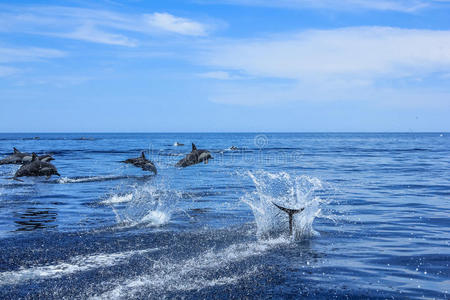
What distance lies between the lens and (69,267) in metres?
7.61

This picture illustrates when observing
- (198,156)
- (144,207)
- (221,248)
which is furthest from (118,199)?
(198,156)

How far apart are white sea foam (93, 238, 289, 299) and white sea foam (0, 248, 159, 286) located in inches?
34.9

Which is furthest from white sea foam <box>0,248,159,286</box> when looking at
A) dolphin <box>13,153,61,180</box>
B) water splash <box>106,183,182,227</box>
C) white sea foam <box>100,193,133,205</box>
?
dolphin <box>13,153,61,180</box>

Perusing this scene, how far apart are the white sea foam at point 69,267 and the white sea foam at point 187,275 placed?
34.9 inches

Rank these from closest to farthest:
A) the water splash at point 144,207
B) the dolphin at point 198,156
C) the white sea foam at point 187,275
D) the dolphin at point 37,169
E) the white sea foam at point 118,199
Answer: the white sea foam at point 187,275
the water splash at point 144,207
the white sea foam at point 118,199
the dolphin at point 37,169
the dolphin at point 198,156

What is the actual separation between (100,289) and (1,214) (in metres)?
8.05

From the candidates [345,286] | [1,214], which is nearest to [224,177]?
[1,214]

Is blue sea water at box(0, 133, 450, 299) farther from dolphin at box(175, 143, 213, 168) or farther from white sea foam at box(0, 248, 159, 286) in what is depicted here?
dolphin at box(175, 143, 213, 168)

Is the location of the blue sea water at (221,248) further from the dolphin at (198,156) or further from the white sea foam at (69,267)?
the dolphin at (198,156)

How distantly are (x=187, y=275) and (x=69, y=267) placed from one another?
90.5 inches

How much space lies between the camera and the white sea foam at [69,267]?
278 inches

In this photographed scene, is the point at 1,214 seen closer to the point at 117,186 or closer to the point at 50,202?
the point at 50,202

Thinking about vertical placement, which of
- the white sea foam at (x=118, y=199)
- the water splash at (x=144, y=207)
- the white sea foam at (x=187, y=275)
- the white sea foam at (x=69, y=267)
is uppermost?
the white sea foam at (x=187, y=275)

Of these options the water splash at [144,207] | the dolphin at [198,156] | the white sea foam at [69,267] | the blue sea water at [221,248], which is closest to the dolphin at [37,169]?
the blue sea water at [221,248]
